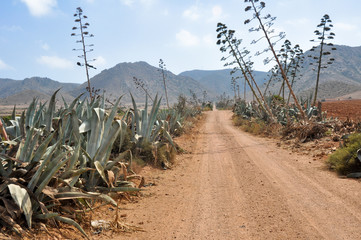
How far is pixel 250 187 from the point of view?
518cm

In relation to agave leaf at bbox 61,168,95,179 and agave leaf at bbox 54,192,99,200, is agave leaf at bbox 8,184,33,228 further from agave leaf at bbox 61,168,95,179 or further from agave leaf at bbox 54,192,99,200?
agave leaf at bbox 61,168,95,179

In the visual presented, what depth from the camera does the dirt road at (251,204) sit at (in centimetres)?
338

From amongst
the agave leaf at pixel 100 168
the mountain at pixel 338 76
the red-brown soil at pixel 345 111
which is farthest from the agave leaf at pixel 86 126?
the mountain at pixel 338 76

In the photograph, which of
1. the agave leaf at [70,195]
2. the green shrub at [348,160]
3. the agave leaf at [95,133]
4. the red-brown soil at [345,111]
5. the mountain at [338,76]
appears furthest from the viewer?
the mountain at [338,76]

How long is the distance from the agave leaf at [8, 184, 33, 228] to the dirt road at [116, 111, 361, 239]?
994 millimetres

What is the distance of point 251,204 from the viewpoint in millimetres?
4270

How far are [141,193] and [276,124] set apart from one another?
10368 millimetres

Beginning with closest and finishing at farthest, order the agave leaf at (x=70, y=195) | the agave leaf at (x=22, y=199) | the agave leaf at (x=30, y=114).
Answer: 1. the agave leaf at (x=22, y=199)
2. the agave leaf at (x=70, y=195)
3. the agave leaf at (x=30, y=114)

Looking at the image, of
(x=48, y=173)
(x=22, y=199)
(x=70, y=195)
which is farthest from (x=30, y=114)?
(x=22, y=199)

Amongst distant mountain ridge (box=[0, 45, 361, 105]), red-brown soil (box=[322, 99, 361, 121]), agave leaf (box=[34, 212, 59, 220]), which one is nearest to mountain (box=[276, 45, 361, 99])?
distant mountain ridge (box=[0, 45, 361, 105])

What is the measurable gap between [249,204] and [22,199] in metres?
2.88

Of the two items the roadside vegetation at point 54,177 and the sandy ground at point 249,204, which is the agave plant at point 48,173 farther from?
the sandy ground at point 249,204

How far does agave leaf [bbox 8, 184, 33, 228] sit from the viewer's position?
2791mm

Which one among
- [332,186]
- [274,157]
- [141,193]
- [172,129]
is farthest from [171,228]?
[172,129]
